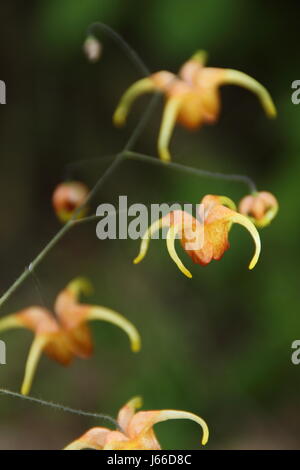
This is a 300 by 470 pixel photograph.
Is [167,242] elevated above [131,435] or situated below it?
above

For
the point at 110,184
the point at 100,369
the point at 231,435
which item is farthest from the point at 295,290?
the point at 110,184

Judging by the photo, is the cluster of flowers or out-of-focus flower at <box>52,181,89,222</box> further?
out-of-focus flower at <box>52,181,89,222</box>

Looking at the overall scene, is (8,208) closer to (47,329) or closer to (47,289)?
(47,289)

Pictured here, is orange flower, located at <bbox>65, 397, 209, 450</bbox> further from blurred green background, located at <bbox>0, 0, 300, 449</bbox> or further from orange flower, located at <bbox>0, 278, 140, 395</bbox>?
blurred green background, located at <bbox>0, 0, 300, 449</bbox>

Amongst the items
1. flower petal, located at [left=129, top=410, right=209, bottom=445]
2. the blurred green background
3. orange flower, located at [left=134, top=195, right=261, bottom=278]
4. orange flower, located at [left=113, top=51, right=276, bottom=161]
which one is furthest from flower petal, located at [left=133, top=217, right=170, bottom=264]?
the blurred green background

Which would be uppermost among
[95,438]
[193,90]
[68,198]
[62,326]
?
[193,90]

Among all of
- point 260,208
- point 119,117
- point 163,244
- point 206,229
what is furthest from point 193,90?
point 163,244

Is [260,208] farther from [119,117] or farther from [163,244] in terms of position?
[163,244]
